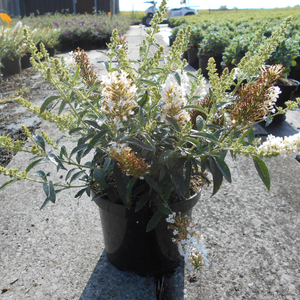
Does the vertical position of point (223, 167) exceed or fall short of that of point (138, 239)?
it exceeds it

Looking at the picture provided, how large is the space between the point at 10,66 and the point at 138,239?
6926 millimetres

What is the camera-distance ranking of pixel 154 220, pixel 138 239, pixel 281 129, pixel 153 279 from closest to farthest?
pixel 154 220 → pixel 138 239 → pixel 153 279 → pixel 281 129

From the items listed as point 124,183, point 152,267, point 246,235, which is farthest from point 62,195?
point 246,235

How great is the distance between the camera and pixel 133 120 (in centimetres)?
125

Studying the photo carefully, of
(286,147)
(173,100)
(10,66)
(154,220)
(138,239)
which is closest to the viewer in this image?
(286,147)

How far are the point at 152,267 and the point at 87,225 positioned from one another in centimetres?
69

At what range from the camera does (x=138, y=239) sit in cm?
157

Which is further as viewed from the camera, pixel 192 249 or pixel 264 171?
pixel 192 249

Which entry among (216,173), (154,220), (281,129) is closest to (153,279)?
(154,220)

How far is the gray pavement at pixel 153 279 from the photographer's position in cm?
160

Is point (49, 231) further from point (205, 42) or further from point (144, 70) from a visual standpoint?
point (205, 42)

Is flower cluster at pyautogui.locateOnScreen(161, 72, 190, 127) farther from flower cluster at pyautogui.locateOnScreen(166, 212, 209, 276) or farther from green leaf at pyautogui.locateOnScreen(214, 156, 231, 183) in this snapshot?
flower cluster at pyautogui.locateOnScreen(166, 212, 209, 276)

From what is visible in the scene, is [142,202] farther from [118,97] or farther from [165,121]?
[118,97]

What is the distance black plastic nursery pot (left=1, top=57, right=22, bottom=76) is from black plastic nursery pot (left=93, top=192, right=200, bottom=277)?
668 centimetres
